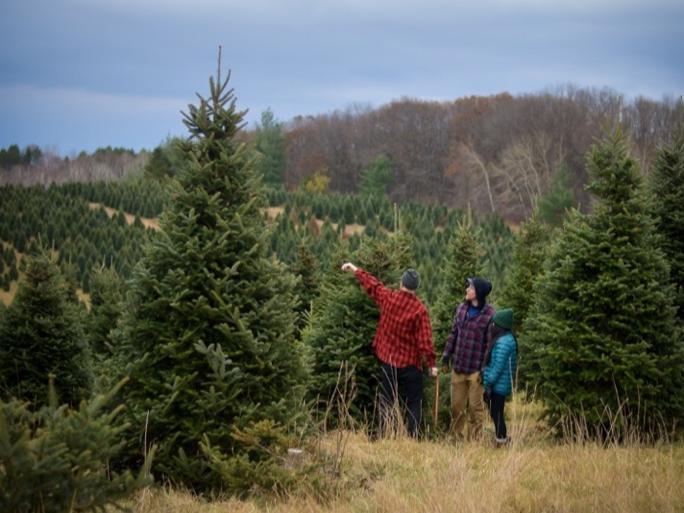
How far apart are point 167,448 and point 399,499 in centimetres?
192

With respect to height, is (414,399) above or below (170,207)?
below

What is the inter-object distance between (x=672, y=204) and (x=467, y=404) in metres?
3.59

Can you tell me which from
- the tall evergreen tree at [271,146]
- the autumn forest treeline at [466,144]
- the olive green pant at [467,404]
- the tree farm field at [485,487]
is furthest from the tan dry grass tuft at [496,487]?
the tall evergreen tree at [271,146]

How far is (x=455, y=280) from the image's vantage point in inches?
481

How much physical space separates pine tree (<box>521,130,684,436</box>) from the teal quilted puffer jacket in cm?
56

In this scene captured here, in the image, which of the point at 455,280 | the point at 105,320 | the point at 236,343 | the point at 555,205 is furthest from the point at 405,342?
the point at 555,205

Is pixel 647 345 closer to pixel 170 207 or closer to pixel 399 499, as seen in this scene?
pixel 399 499

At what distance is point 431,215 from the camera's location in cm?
4253

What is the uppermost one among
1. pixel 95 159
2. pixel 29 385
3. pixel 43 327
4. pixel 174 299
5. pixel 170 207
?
pixel 95 159

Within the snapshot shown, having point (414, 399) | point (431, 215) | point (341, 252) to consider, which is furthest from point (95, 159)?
point (414, 399)

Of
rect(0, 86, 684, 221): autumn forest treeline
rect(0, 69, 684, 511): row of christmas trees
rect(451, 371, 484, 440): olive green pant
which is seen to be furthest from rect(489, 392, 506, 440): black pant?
rect(0, 86, 684, 221): autumn forest treeline

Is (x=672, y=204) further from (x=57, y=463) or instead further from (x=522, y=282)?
(x=57, y=463)

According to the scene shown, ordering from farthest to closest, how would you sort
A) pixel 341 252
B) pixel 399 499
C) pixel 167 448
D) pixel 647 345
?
pixel 341 252, pixel 647 345, pixel 167 448, pixel 399 499

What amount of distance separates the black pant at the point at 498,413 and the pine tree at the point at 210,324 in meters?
2.27
